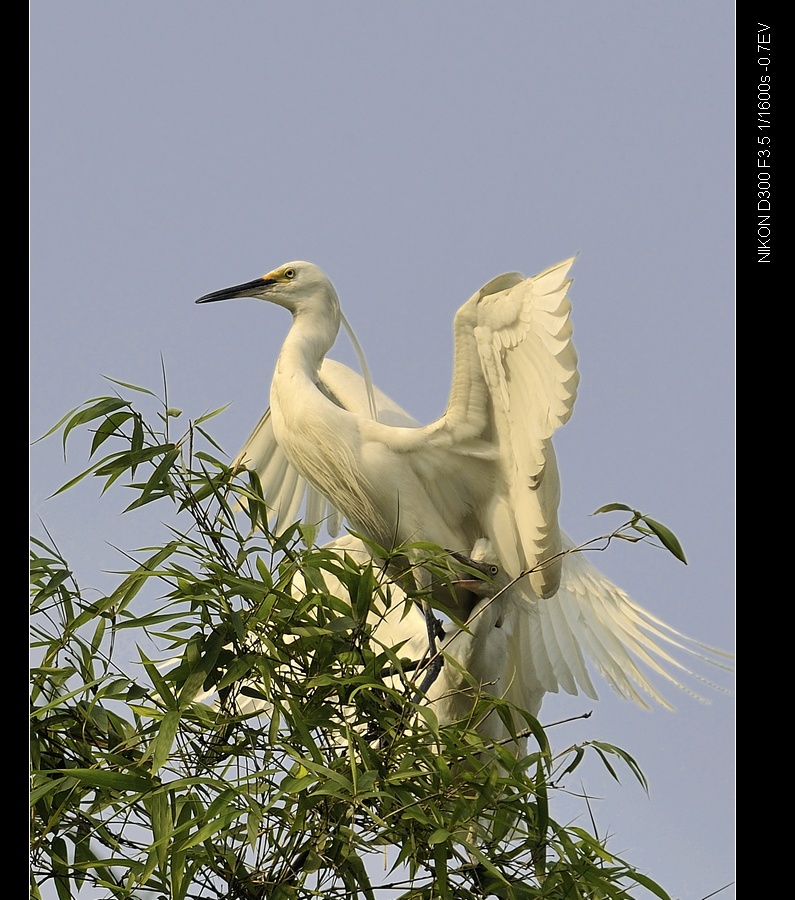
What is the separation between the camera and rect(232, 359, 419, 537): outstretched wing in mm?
2229

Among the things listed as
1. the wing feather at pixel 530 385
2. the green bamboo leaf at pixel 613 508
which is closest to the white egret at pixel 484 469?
the wing feather at pixel 530 385

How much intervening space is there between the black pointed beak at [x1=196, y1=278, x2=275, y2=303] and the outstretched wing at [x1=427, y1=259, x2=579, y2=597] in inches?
15.9

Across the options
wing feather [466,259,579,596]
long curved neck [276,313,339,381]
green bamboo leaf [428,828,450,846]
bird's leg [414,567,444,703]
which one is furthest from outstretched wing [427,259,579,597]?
green bamboo leaf [428,828,450,846]

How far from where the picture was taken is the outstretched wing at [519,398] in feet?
5.00

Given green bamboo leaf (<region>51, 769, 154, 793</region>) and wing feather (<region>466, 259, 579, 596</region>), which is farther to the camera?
wing feather (<region>466, 259, 579, 596</region>)

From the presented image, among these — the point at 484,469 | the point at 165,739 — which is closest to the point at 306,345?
the point at 484,469

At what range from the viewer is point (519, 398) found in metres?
1.63

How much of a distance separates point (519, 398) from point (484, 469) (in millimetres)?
187

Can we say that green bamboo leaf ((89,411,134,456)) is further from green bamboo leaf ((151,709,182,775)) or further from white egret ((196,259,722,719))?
white egret ((196,259,722,719))

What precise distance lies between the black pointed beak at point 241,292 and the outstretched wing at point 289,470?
0.26m

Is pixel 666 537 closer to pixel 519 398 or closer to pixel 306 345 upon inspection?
pixel 519 398
